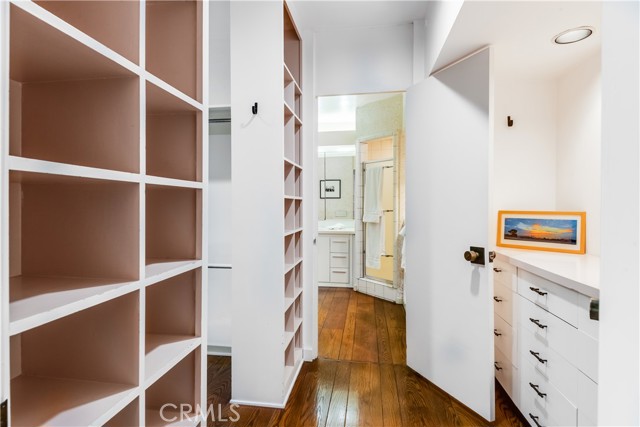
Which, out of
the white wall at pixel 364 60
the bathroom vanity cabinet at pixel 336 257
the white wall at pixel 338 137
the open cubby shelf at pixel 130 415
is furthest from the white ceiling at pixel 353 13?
the bathroom vanity cabinet at pixel 336 257

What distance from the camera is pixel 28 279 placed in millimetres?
713

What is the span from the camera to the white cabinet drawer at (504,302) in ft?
6.15

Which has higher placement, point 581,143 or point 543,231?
point 581,143

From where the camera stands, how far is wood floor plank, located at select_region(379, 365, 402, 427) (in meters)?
1.75

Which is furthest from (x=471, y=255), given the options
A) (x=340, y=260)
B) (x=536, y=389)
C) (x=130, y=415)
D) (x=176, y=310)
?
(x=340, y=260)

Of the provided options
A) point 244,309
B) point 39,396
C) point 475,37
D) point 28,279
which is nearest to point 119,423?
point 39,396

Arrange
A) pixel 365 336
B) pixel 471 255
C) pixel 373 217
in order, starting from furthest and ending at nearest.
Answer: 1. pixel 373 217
2. pixel 365 336
3. pixel 471 255

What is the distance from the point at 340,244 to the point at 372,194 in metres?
0.88

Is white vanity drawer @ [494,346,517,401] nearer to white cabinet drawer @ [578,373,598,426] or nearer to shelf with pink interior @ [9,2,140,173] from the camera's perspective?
white cabinet drawer @ [578,373,598,426]

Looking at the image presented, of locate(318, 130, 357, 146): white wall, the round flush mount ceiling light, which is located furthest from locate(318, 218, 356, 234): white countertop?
the round flush mount ceiling light

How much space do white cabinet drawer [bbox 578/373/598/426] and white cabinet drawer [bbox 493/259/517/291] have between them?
1.96ft

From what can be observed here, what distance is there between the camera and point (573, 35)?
1.67 metres

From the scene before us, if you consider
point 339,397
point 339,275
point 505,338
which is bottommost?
point 339,397

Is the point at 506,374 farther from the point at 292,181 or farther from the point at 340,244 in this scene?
the point at 340,244
